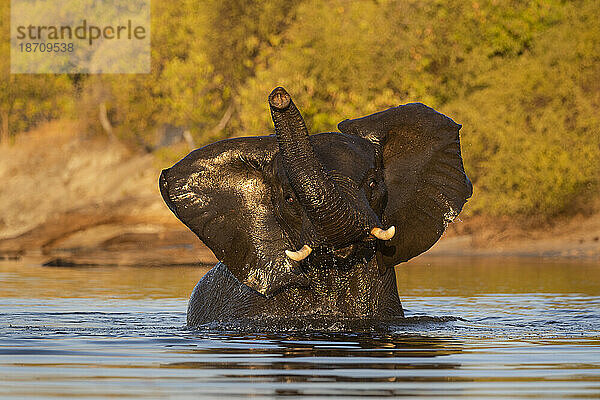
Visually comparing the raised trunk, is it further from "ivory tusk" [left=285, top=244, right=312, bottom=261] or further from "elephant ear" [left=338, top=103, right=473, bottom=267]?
"elephant ear" [left=338, top=103, right=473, bottom=267]

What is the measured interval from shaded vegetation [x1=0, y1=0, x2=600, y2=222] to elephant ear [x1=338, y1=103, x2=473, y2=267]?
27415mm

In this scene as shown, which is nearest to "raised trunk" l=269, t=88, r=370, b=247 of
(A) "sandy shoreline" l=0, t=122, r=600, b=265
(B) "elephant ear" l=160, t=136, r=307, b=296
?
(B) "elephant ear" l=160, t=136, r=307, b=296

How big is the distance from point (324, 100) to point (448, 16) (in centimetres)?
519

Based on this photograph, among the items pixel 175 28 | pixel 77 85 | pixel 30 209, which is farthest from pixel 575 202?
pixel 77 85

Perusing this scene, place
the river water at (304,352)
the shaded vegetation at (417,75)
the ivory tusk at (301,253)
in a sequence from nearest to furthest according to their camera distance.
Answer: the river water at (304,352) < the ivory tusk at (301,253) < the shaded vegetation at (417,75)

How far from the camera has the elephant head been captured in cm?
1251

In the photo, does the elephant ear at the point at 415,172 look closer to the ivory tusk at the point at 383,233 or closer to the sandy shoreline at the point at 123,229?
the ivory tusk at the point at 383,233

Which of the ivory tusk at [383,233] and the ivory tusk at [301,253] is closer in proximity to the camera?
the ivory tusk at [383,233]

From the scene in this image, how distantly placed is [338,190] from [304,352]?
1.64 metres

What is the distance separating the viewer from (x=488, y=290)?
2186 centimetres

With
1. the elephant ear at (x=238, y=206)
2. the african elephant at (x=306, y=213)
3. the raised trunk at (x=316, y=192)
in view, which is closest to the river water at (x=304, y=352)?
the african elephant at (x=306, y=213)

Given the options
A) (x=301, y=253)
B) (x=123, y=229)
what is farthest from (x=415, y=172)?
(x=123, y=229)

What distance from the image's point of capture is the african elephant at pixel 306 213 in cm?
1291

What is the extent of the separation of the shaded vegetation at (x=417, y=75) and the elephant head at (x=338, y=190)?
27.5 m
